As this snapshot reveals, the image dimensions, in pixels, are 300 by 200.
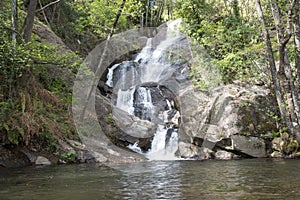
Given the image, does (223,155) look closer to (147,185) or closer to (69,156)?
(69,156)

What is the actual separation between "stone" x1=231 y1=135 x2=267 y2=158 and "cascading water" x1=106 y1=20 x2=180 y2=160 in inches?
96.9

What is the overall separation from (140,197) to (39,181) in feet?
8.87

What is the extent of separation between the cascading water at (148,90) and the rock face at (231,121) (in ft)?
3.03

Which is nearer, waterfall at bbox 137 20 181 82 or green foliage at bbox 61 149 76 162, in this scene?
green foliage at bbox 61 149 76 162

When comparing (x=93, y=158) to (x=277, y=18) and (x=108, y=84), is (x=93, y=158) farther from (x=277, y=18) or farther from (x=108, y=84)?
(x=108, y=84)

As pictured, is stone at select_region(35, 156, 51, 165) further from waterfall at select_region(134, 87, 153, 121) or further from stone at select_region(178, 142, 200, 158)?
waterfall at select_region(134, 87, 153, 121)

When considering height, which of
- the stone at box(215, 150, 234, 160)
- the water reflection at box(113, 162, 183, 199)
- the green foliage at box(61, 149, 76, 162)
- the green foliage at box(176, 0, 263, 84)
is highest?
the green foliage at box(176, 0, 263, 84)

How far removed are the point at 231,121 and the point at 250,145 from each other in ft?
3.71

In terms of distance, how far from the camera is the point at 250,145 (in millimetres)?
11367

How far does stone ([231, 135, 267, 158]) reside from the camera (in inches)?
442

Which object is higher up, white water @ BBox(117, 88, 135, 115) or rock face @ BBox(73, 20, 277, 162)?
white water @ BBox(117, 88, 135, 115)

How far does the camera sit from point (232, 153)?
11.4 metres

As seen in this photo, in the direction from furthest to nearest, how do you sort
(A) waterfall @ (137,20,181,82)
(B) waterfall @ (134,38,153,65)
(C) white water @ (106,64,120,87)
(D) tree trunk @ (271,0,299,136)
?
(B) waterfall @ (134,38,153,65)
(C) white water @ (106,64,120,87)
(A) waterfall @ (137,20,181,82)
(D) tree trunk @ (271,0,299,136)

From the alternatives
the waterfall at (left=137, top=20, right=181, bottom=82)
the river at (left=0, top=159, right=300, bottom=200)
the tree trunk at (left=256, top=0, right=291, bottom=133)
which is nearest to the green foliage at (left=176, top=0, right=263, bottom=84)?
the tree trunk at (left=256, top=0, right=291, bottom=133)
